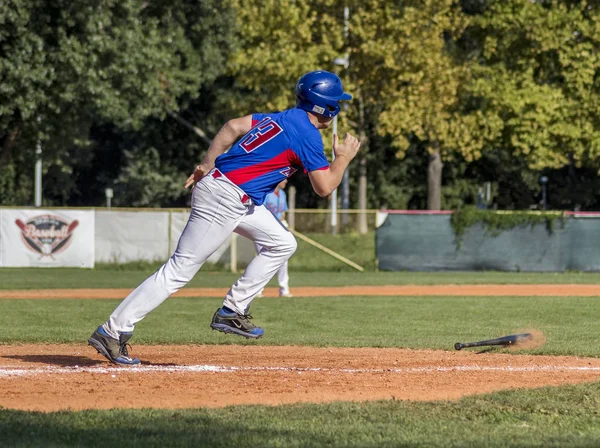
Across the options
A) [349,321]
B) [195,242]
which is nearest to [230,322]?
[195,242]

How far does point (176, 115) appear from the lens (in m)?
53.9

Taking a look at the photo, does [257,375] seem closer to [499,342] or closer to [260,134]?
[260,134]

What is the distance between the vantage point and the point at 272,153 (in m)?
7.63

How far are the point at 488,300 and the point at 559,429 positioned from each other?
461 inches

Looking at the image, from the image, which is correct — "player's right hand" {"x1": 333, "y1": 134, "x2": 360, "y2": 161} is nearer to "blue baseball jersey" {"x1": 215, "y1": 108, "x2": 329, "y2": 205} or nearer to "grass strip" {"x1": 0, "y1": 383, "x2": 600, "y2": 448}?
"blue baseball jersey" {"x1": 215, "y1": 108, "x2": 329, "y2": 205}

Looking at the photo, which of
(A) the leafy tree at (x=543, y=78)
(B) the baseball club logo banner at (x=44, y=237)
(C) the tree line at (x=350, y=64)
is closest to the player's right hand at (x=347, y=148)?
(B) the baseball club logo banner at (x=44, y=237)

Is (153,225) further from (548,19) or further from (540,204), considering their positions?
(540,204)

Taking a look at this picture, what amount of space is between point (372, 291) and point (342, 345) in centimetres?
972

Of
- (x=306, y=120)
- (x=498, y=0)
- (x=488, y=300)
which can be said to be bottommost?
(x=488, y=300)

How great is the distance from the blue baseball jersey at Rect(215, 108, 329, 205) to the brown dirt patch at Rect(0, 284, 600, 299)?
1034 cm

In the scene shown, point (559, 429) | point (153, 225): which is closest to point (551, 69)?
point (153, 225)

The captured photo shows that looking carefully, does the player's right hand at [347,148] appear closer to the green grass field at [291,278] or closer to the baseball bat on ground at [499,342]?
the baseball bat on ground at [499,342]

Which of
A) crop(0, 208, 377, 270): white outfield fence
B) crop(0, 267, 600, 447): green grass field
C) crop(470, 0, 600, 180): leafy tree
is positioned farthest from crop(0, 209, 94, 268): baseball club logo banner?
crop(470, 0, 600, 180): leafy tree

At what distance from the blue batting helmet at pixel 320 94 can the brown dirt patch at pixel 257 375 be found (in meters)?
1.96
